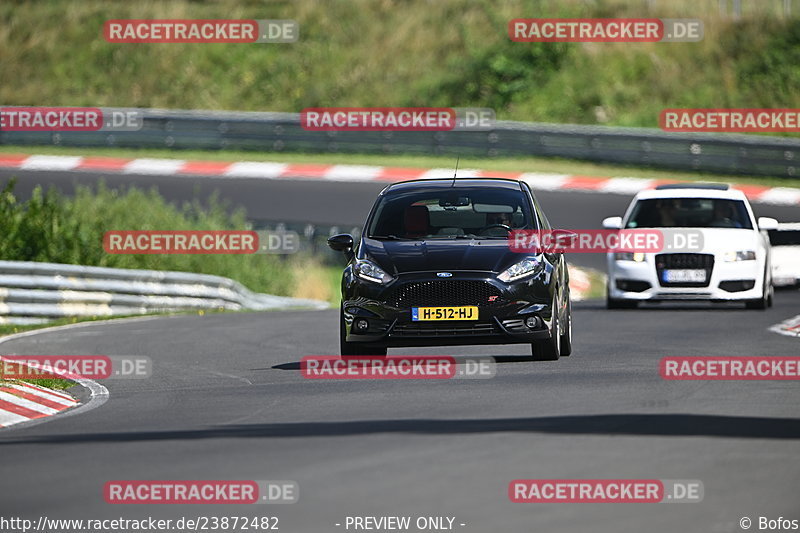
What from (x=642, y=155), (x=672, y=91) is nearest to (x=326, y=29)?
(x=672, y=91)

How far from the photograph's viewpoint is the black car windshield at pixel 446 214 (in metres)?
14.6

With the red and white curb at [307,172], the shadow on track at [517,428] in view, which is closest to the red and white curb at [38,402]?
the shadow on track at [517,428]

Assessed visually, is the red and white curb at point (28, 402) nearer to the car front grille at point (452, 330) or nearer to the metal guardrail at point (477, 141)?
the car front grille at point (452, 330)

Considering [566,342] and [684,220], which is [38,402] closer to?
[566,342]

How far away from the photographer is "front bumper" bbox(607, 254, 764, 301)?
20.4 meters

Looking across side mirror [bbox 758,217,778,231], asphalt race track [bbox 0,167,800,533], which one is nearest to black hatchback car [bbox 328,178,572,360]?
asphalt race track [bbox 0,167,800,533]

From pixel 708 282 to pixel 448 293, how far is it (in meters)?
7.61

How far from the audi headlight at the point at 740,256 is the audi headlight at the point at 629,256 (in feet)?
3.40

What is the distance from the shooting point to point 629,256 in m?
20.7

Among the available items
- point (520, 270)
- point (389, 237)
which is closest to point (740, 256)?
point (389, 237)

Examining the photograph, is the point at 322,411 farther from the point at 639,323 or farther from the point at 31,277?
the point at 31,277

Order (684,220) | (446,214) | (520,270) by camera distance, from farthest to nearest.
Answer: (684,220)
(446,214)
(520,270)

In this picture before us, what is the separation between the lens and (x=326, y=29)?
1823 inches

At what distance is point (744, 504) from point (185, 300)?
18207 mm
